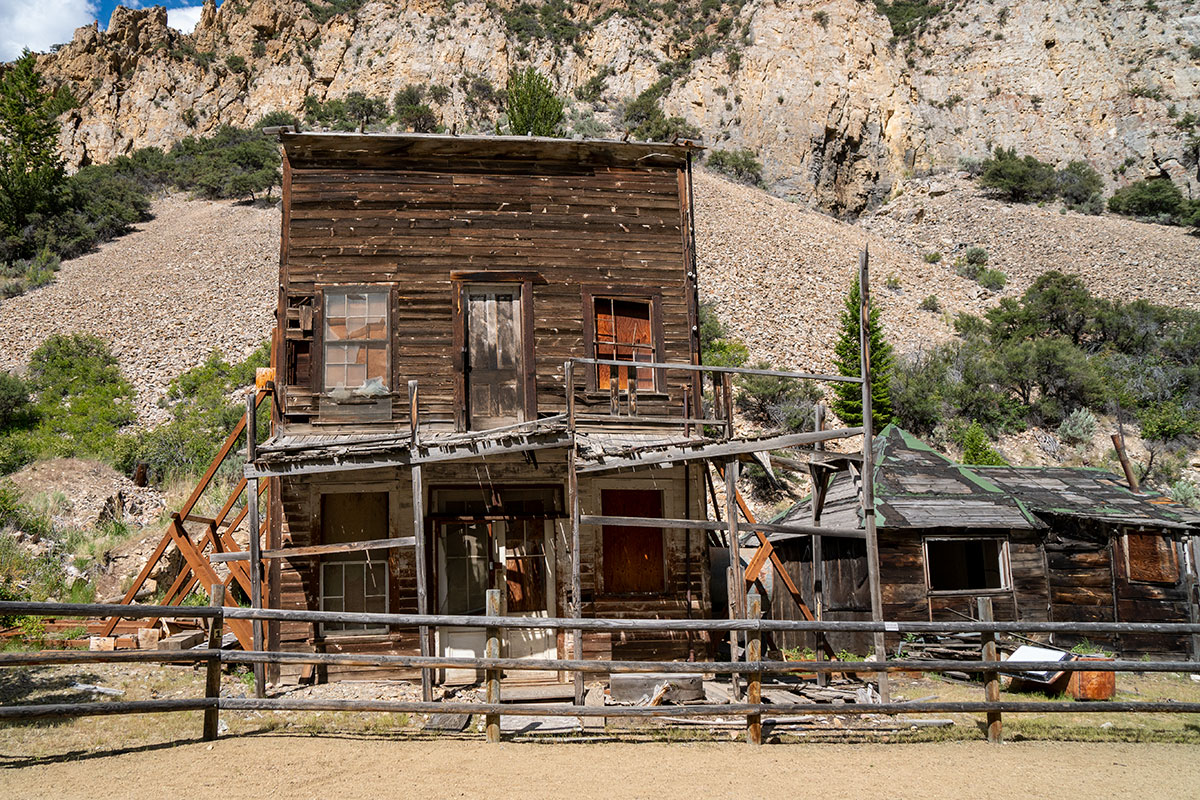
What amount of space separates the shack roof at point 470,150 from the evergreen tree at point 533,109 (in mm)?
27536

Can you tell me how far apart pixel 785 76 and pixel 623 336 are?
50.1 metres

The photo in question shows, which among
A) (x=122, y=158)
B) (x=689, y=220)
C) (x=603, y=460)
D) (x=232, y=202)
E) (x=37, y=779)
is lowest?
(x=37, y=779)

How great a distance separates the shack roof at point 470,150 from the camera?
512 inches

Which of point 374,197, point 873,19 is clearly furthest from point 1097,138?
point 374,197

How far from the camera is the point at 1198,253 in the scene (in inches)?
1638

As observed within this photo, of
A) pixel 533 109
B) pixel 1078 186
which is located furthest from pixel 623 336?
pixel 1078 186

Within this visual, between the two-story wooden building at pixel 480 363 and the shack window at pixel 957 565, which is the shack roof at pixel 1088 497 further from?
the two-story wooden building at pixel 480 363

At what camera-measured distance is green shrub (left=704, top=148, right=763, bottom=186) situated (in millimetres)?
52188

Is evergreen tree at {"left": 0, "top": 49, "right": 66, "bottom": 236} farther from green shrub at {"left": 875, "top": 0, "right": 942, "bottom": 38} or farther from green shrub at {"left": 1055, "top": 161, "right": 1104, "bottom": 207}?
green shrub at {"left": 875, "top": 0, "right": 942, "bottom": 38}

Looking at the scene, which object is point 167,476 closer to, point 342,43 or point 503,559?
point 503,559

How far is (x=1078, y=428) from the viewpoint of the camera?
93.4 ft

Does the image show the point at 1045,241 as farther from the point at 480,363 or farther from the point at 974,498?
the point at 480,363

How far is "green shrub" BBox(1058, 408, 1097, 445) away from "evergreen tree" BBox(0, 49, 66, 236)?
141 feet

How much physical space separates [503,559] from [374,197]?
19.1 ft
